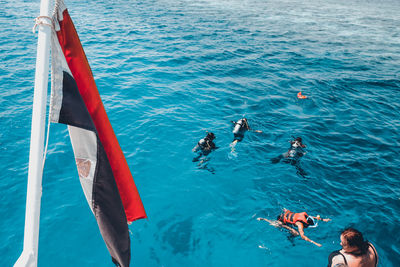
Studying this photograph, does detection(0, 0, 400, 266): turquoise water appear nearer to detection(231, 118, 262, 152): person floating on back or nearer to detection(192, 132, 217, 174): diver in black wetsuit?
detection(192, 132, 217, 174): diver in black wetsuit

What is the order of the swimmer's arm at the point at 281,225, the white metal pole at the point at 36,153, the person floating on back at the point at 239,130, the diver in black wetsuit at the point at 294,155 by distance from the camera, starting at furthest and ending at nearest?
the person floating on back at the point at 239,130
the diver in black wetsuit at the point at 294,155
the swimmer's arm at the point at 281,225
the white metal pole at the point at 36,153

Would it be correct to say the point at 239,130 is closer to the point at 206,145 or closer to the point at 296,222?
the point at 206,145

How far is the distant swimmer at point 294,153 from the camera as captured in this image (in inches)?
372

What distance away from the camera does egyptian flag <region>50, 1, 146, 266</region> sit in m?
2.29

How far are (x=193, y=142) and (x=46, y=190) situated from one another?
5693 mm

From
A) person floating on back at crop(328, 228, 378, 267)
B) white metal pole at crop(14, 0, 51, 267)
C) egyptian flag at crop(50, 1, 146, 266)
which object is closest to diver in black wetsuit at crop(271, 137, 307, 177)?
person floating on back at crop(328, 228, 378, 267)

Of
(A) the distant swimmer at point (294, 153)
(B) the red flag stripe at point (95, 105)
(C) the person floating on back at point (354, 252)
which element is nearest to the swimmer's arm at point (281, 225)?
(C) the person floating on back at point (354, 252)

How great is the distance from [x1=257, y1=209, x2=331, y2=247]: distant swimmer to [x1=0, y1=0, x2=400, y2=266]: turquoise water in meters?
0.28

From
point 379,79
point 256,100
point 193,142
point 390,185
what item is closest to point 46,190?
point 193,142

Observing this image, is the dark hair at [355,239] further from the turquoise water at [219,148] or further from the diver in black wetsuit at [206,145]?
the diver in black wetsuit at [206,145]

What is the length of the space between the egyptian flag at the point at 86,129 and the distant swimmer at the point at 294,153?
7.89 m

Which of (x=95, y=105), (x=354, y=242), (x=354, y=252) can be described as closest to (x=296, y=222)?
(x=354, y=252)

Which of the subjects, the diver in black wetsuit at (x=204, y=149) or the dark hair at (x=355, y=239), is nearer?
the dark hair at (x=355, y=239)

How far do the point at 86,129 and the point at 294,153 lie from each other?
28.1 feet
